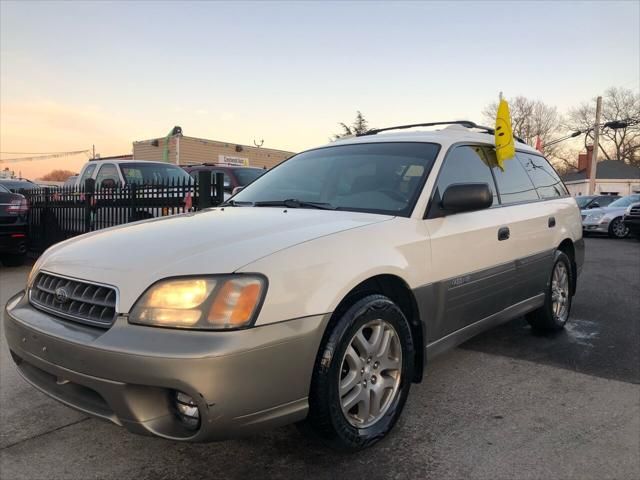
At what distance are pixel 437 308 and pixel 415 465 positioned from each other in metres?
0.91

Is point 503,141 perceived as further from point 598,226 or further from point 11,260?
point 598,226

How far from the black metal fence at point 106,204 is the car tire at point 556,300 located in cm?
431

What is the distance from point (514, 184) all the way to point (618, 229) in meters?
14.2

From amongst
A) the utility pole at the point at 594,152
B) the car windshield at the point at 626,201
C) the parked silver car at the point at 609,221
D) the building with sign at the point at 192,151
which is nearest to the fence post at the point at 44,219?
the building with sign at the point at 192,151

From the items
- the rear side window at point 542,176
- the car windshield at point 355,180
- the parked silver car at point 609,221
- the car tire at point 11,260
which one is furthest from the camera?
the parked silver car at point 609,221

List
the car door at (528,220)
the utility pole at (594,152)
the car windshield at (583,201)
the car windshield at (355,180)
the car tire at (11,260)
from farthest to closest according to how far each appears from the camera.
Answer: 1. the utility pole at (594,152)
2. the car windshield at (583,201)
3. the car tire at (11,260)
4. the car door at (528,220)
5. the car windshield at (355,180)

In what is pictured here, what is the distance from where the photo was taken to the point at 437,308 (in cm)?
304

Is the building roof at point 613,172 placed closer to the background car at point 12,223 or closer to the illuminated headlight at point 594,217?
the illuminated headlight at point 594,217

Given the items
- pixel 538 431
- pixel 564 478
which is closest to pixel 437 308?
pixel 538 431

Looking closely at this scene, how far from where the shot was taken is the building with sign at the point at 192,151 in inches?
861

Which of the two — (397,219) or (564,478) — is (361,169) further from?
(564,478)

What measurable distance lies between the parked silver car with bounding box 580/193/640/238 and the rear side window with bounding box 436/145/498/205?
1401 centimetres

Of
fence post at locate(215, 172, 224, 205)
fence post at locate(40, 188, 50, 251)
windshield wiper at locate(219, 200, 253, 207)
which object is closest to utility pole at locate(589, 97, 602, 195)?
fence post at locate(215, 172, 224, 205)

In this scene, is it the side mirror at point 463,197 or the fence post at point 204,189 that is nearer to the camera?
the side mirror at point 463,197
